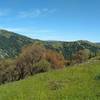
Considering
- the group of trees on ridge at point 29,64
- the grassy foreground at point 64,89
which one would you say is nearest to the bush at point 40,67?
the group of trees on ridge at point 29,64

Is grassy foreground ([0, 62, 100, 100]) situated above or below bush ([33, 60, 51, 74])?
above

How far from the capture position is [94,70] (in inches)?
1233

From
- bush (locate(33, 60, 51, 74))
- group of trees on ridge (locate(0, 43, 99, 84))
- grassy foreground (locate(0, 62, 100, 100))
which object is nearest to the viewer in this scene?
grassy foreground (locate(0, 62, 100, 100))

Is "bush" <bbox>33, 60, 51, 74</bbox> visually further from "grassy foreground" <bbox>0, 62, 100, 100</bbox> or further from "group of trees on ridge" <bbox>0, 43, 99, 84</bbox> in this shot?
"grassy foreground" <bbox>0, 62, 100, 100</bbox>

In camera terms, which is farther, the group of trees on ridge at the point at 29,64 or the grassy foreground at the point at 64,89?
the group of trees on ridge at the point at 29,64

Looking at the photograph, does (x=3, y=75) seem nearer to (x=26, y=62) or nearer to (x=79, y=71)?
(x=26, y=62)

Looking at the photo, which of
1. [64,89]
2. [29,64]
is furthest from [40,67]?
[64,89]

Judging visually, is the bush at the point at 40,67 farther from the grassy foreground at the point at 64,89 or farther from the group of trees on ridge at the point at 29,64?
the grassy foreground at the point at 64,89

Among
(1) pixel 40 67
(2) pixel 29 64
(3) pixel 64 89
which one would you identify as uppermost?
(3) pixel 64 89

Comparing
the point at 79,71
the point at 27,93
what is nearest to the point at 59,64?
the point at 79,71

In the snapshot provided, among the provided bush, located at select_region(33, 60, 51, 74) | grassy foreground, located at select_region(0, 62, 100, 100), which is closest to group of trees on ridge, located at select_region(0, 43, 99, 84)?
bush, located at select_region(33, 60, 51, 74)

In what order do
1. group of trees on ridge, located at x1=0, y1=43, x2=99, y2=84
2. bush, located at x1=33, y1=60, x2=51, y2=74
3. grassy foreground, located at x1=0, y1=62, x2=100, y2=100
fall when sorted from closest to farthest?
grassy foreground, located at x1=0, y1=62, x2=100, y2=100, bush, located at x1=33, y1=60, x2=51, y2=74, group of trees on ridge, located at x1=0, y1=43, x2=99, y2=84

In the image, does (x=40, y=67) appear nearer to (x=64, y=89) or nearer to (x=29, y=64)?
(x=29, y=64)

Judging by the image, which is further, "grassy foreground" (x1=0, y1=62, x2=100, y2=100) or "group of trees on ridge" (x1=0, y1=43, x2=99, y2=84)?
"group of trees on ridge" (x1=0, y1=43, x2=99, y2=84)
